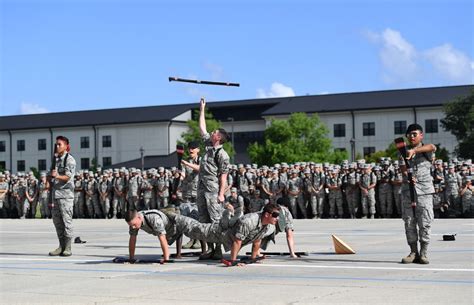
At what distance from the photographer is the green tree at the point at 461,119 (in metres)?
80.9

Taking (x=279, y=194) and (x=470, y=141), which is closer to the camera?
(x=279, y=194)

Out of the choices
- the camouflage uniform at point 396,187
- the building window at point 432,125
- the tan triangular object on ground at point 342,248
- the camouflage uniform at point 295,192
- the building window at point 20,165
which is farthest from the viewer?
the building window at point 20,165

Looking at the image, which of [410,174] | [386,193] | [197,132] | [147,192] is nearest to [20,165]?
[197,132]

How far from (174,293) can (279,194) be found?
78.0ft

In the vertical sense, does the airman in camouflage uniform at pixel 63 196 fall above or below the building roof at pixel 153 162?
below

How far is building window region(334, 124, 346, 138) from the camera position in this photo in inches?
3905

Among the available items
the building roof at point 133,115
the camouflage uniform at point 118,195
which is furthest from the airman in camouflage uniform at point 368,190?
the building roof at point 133,115

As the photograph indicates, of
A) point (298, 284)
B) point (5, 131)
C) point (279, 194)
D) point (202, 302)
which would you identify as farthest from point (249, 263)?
point (5, 131)

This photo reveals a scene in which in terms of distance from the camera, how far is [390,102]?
316 ft

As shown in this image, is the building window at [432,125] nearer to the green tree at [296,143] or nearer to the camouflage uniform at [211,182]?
the green tree at [296,143]

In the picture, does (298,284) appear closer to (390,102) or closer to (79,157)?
(390,102)

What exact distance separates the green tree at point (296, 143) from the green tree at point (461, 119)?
43.4 ft

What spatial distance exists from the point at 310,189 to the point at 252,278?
881 inches

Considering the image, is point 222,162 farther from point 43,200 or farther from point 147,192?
point 43,200
